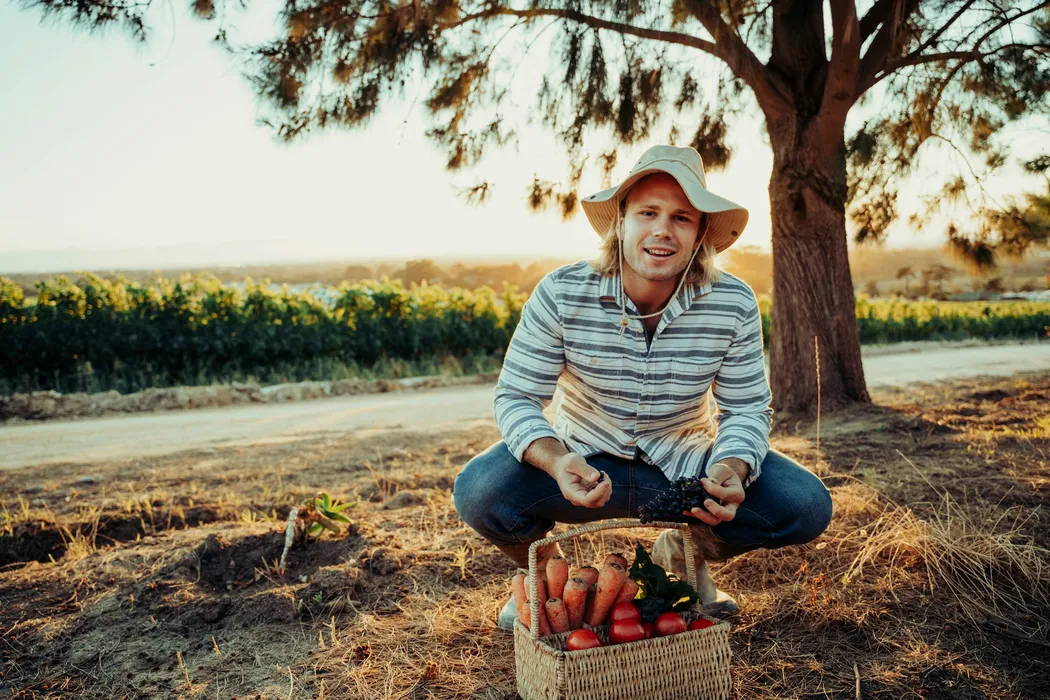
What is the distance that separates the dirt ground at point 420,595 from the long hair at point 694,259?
107cm

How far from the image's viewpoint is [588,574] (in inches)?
77.5

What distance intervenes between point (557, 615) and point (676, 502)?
41 cm

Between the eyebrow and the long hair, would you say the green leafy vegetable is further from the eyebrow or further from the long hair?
the eyebrow

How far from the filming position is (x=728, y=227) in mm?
2273

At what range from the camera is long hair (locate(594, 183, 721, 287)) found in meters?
2.27

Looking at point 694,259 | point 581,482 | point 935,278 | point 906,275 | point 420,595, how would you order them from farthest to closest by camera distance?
point 906,275, point 935,278, point 420,595, point 694,259, point 581,482

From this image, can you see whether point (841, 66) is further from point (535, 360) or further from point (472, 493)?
point (472, 493)

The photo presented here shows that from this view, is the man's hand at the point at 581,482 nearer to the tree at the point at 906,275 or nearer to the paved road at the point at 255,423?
the paved road at the point at 255,423

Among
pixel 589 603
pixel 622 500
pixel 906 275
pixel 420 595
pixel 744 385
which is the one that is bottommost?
pixel 420 595

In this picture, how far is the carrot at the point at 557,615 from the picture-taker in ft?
6.17

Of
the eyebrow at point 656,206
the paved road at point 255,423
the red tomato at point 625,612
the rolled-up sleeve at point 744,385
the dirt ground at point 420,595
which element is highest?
the eyebrow at point 656,206

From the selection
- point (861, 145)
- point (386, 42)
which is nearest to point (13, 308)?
point (386, 42)

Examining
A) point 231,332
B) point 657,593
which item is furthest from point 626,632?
point 231,332

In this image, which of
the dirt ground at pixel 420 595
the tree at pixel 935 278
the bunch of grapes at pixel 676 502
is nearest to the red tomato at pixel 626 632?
the bunch of grapes at pixel 676 502
